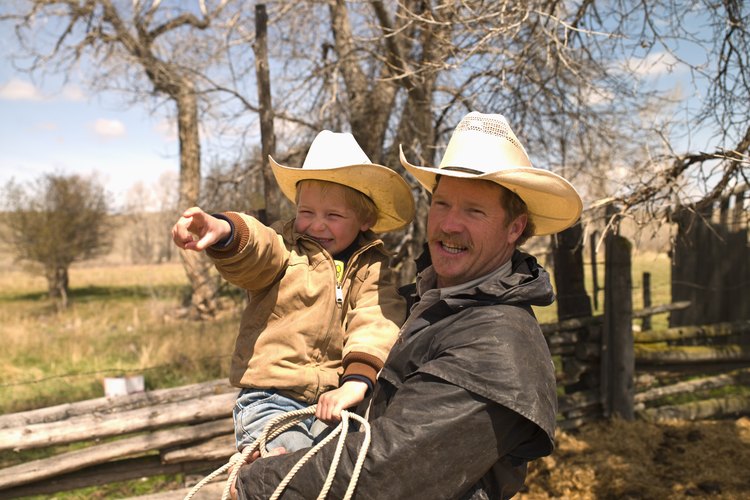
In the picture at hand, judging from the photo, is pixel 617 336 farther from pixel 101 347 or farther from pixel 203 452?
pixel 101 347

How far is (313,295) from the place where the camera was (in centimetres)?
219

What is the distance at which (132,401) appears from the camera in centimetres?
551

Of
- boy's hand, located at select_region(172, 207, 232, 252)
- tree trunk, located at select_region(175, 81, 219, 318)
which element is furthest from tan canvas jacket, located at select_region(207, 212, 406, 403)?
tree trunk, located at select_region(175, 81, 219, 318)

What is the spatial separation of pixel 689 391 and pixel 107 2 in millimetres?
13311

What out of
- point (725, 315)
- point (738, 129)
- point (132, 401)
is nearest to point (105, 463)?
point (132, 401)

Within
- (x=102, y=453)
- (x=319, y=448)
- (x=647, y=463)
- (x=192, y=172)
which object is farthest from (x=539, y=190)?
(x=192, y=172)

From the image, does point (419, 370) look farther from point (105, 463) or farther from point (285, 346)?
point (105, 463)

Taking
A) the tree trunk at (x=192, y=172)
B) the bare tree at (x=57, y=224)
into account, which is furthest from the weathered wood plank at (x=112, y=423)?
the bare tree at (x=57, y=224)

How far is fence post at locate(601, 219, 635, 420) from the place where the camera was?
615 cm

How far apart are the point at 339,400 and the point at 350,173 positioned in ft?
2.84

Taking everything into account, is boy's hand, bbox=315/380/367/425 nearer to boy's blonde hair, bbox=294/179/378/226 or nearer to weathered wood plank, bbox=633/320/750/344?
boy's blonde hair, bbox=294/179/378/226

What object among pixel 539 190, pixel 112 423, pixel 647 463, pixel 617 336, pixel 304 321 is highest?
pixel 539 190

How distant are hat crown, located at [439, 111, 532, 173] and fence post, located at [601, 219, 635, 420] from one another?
174 inches

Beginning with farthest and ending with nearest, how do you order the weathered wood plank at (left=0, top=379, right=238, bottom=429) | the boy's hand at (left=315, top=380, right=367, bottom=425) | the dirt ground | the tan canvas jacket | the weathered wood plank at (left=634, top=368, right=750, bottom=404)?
the weathered wood plank at (left=634, top=368, right=750, bottom=404) < the weathered wood plank at (left=0, top=379, right=238, bottom=429) < the dirt ground < the tan canvas jacket < the boy's hand at (left=315, top=380, right=367, bottom=425)
